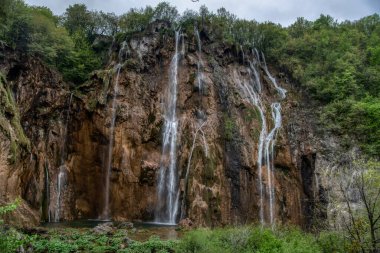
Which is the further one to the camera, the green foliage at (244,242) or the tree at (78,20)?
the tree at (78,20)

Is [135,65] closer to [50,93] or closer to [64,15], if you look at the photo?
[50,93]

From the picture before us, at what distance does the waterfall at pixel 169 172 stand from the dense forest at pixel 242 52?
8.46 m

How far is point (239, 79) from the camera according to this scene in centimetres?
3903

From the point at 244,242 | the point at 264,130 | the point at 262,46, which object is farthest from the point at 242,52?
the point at 244,242

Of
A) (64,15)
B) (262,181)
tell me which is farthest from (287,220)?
(64,15)

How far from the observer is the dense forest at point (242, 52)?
67.1 feet

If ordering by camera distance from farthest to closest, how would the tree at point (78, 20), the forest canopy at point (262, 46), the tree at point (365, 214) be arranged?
the tree at point (78, 20) < the forest canopy at point (262, 46) < the tree at point (365, 214)

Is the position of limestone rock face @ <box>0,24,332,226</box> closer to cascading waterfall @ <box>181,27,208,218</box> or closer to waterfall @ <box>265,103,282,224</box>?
cascading waterfall @ <box>181,27,208,218</box>

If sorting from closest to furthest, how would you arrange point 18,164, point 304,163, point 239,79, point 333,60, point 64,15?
point 18,164, point 304,163, point 239,79, point 333,60, point 64,15

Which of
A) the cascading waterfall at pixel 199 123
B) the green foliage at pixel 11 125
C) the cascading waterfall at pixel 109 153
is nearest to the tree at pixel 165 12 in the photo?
the cascading waterfall at pixel 199 123

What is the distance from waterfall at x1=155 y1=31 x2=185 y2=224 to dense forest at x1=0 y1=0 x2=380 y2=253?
8.46 m

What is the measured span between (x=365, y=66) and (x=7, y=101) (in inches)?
1443

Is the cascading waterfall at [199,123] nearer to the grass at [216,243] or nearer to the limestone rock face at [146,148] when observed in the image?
the limestone rock face at [146,148]

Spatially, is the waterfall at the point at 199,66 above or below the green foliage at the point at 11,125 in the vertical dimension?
above
